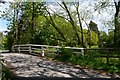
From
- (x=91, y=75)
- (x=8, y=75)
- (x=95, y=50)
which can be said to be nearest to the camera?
(x=8, y=75)

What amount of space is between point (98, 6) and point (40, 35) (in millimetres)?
15284

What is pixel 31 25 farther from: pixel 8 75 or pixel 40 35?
pixel 8 75

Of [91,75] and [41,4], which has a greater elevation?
[41,4]

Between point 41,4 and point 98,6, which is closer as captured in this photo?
point 98,6

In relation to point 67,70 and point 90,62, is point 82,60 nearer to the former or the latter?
point 90,62

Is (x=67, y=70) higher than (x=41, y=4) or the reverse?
the reverse

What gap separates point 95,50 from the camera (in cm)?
2242

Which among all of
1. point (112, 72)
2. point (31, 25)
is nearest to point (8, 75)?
point (112, 72)

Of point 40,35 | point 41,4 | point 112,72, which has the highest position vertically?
point 41,4

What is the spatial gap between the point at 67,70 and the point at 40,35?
2593 cm

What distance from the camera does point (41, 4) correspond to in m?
38.5

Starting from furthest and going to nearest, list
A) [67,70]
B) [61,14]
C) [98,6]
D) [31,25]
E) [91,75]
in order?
[31,25] < [61,14] < [98,6] < [67,70] < [91,75]

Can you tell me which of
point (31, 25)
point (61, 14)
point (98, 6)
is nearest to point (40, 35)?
point (31, 25)

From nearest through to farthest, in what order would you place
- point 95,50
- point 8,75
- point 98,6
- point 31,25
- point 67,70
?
point 8,75
point 67,70
point 95,50
point 98,6
point 31,25
